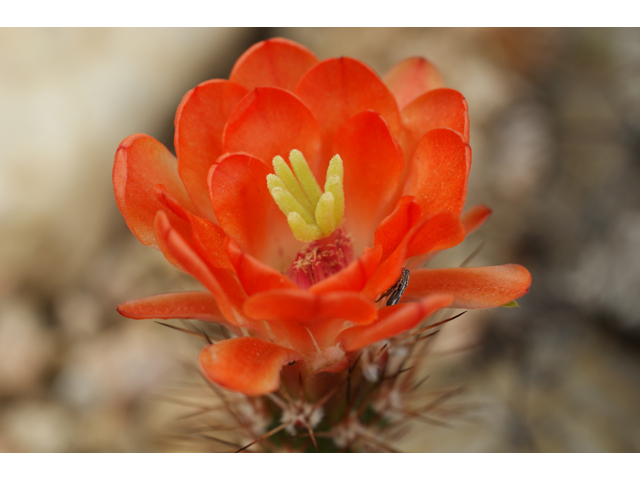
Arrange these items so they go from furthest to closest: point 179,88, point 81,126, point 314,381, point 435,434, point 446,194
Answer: point 179,88 < point 81,126 < point 435,434 < point 314,381 < point 446,194

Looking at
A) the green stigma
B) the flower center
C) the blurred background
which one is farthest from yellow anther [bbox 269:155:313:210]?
the blurred background

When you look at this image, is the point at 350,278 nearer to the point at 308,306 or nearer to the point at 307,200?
→ the point at 308,306

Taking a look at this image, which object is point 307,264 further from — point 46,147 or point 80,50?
point 80,50

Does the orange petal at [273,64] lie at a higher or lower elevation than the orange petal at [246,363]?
higher

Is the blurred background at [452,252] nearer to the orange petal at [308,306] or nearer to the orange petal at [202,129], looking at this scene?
the orange petal at [202,129]

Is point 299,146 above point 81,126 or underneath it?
underneath

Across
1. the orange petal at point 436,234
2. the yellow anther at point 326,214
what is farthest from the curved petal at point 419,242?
the yellow anther at point 326,214

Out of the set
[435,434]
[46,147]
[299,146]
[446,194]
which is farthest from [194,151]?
[435,434]
